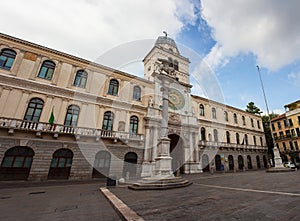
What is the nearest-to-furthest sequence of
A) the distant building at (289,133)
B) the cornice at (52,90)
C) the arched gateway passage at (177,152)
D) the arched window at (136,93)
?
the cornice at (52,90)
the arched window at (136,93)
the arched gateway passage at (177,152)
the distant building at (289,133)

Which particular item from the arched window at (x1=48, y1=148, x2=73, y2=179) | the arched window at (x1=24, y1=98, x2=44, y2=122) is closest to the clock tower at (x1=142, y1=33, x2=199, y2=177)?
the arched window at (x1=48, y1=148, x2=73, y2=179)

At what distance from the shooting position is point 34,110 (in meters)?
14.1

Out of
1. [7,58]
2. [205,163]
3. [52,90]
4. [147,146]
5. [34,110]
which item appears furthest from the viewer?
[205,163]

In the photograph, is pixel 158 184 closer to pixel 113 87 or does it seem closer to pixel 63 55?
pixel 113 87

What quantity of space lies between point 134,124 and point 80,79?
838 centimetres

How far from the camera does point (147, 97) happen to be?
21.3 meters

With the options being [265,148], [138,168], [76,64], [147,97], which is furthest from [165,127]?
[265,148]

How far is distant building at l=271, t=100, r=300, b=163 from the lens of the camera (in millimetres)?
31922

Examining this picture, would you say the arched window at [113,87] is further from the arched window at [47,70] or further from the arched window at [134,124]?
the arched window at [47,70]

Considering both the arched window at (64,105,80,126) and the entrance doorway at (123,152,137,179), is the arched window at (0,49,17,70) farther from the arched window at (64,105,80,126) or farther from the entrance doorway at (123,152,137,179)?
the entrance doorway at (123,152,137,179)

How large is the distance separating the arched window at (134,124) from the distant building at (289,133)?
35.4 m

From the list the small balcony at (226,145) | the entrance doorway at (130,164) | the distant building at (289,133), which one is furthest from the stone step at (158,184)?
the distant building at (289,133)

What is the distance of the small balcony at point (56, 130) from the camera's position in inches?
483

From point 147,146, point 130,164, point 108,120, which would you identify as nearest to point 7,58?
point 108,120
